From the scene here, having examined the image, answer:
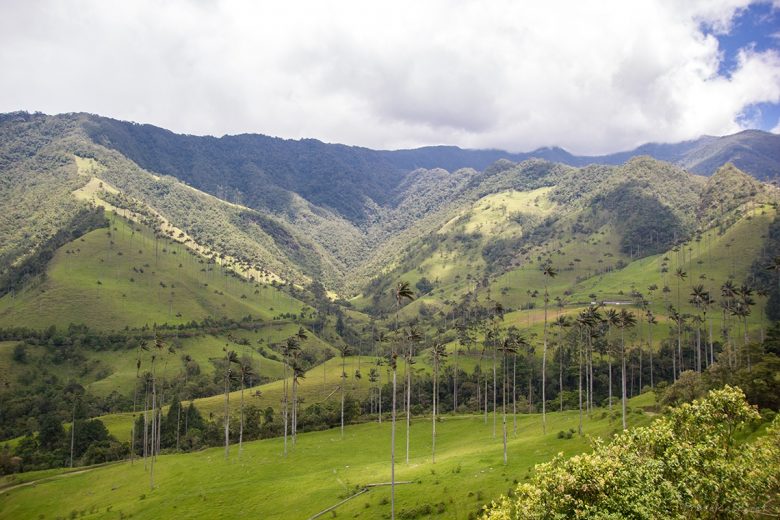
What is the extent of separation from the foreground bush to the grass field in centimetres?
2815

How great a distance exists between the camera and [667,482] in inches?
1192

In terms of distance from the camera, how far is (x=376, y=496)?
69.7 meters

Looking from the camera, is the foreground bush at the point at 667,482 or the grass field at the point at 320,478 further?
the grass field at the point at 320,478

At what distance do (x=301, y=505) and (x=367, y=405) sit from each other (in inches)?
4288

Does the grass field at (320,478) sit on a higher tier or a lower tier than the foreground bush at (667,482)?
lower

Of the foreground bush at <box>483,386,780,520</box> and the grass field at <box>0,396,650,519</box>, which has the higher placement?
the foreground bush at <box>483,386,780,520</box>

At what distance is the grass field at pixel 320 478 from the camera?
66.9m

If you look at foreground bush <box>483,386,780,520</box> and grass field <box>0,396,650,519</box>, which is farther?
grass field <box>0,396,650,519</box>

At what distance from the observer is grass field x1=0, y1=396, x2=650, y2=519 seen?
6688 centimetres

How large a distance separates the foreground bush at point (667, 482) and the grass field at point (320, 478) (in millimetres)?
28149

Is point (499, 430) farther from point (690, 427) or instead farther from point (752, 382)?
point (690, 427)

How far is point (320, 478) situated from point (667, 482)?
6465cm

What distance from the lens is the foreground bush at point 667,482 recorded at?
1183 inches

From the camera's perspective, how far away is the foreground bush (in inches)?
1183
